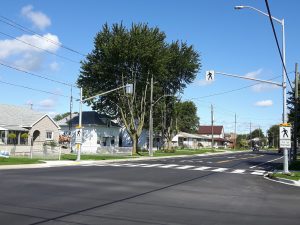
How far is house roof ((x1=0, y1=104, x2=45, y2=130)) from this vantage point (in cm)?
4897

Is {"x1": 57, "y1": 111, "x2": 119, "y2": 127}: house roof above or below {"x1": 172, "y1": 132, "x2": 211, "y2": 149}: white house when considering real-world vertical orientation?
above

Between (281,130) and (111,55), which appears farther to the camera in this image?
(111,55)

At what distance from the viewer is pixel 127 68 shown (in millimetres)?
52594

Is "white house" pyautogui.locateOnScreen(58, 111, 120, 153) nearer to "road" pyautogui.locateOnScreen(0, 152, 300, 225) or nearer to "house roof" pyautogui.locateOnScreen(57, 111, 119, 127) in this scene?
"house roof" pyautogui.locateOnScreen(57, 111, 119, 127)

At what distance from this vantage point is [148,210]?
38.3 ft

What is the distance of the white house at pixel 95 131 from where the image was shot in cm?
6562

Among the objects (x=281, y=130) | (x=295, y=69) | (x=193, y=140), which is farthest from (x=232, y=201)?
(x=193, y=140)

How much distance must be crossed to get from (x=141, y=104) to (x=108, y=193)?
135ft

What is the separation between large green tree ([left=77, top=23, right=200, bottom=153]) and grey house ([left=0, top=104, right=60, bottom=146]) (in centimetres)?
620

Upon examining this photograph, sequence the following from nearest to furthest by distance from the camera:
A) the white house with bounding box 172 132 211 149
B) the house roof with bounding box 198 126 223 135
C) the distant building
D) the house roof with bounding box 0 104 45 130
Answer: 1. the house roof with bounding box 0 104 45 130
2. the white house with bounding box 172 132 211 149
3. the distant building
4. the house roof with bounding box 198 126 223 135

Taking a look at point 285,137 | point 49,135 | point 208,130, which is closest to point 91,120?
point 49,135

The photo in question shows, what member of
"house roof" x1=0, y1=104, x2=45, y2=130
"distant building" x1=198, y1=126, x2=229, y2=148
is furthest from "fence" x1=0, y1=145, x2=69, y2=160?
"distant building" x1=198, y1=126, x2=229, y2=148

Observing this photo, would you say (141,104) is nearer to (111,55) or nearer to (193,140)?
(111,55)

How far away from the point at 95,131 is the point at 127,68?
1661 cm
